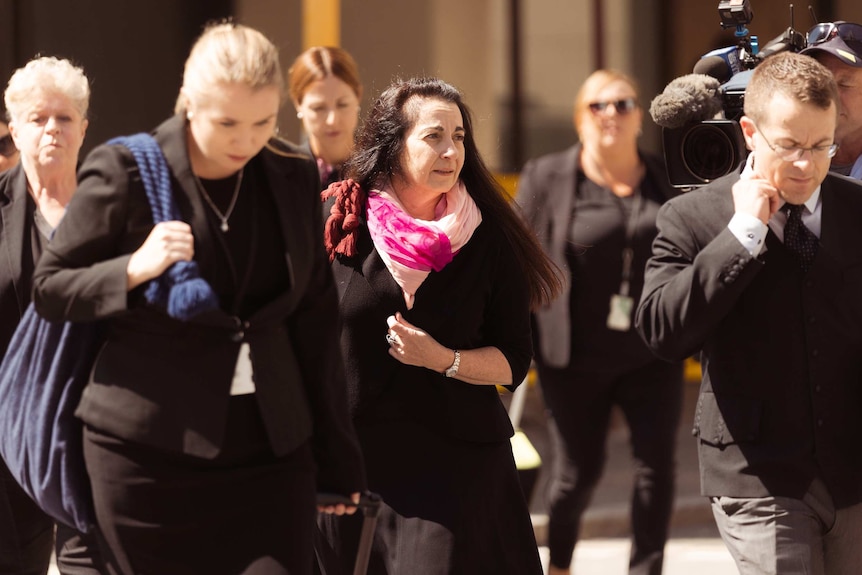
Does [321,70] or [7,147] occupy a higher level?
[321,70]

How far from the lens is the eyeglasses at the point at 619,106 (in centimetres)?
707

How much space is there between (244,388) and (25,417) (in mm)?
481

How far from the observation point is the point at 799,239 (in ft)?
13.7

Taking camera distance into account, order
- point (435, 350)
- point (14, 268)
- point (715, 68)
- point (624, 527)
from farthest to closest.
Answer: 1. point (624, 527)
2. point (715, 68)
3. point (435, 350)
4. point (14, 268)

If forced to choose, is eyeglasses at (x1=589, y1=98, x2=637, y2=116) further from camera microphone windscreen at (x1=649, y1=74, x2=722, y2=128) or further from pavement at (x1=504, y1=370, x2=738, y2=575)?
camera microphone windscreen at (x1=649, y1=74, x2=722, y2=128)

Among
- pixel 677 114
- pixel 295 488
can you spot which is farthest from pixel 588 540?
pixel 295 488

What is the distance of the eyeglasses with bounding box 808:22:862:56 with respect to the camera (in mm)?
4680

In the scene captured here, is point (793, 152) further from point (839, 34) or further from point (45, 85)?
point (45, 85)

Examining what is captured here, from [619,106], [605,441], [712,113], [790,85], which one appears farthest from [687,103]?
[619,106]

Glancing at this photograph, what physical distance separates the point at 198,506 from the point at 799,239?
5.53ft

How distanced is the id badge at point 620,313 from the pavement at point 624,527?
38cm

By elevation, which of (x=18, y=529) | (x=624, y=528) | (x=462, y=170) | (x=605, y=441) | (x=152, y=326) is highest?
(x=462, y=170)

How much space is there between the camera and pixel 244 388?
3.44 meters

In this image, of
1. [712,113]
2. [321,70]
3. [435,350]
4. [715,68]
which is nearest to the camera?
[435,350]
